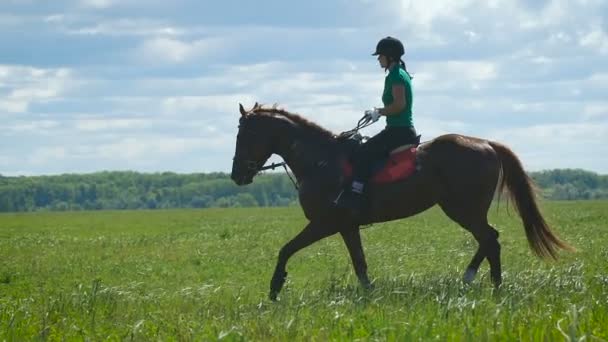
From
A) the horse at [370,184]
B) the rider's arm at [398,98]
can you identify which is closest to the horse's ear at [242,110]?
the horse at [370,184]

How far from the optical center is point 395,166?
40.2 ft

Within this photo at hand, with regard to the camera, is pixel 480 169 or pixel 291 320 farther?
pixel 480 169

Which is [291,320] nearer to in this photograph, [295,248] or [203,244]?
[295,248]

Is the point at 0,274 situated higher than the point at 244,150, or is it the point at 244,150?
the point at 244,150

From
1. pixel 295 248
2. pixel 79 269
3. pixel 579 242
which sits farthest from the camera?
pixel 579 242

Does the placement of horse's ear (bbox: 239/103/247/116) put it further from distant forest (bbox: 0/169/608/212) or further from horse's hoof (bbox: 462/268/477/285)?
distant forest (bbox: 0/169/608/212)

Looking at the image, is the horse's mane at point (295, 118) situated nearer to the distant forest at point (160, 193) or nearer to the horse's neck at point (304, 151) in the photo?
the horse's neck at point (304, 151)

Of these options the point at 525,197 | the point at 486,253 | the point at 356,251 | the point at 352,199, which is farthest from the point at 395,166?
the point at 525,197

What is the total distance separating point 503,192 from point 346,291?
3.57 meters

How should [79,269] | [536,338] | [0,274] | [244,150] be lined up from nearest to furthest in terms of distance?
[536,338], [244,150], [0,274], [79,269]

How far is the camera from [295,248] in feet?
39.0

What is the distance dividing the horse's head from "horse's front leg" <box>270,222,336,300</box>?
1350 millimetres

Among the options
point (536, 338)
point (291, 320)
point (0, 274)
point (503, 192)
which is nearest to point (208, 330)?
point (291, 320)

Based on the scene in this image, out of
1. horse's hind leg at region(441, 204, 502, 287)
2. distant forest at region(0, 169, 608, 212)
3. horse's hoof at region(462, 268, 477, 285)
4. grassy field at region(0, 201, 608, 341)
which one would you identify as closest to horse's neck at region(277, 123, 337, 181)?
grassy field at region(0, 201, 608, 341)
